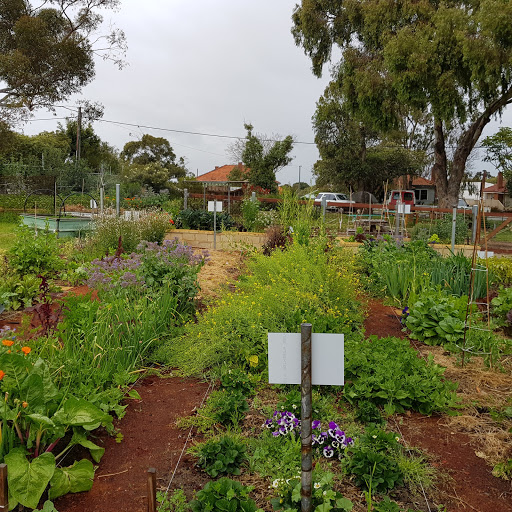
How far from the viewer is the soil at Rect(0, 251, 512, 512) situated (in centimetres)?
226

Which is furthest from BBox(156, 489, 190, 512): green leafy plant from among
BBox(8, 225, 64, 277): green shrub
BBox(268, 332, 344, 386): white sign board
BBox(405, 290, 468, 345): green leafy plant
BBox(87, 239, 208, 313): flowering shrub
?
BBox(8, 225, 64, 277): green shrub

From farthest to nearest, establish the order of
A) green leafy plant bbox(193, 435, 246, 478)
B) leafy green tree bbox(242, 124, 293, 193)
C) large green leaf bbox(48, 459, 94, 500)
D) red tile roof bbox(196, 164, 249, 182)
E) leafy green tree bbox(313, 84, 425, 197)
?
red tile roof bbox(196, 164, 249, 182) < leafy green tree bbox(313, 84, 425, 197) < leafy green tree bbox(242, 124, 293, 193) < green leafy plant bbox(193, 435, 246, 478) < large green leaf bbox(48, 459, 94, 500)

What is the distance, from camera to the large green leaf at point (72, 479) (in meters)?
2.24

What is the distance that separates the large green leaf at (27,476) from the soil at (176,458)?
18cm

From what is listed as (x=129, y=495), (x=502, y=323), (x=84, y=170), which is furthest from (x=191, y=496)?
(x=84, y=170)

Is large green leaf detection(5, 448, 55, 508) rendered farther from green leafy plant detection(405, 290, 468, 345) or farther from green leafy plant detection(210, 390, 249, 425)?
green leafy plant detection(405, 290, 468, 345)

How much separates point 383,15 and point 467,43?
13.4ft

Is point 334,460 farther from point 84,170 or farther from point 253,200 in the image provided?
point 84,170

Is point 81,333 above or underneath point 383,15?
underneath

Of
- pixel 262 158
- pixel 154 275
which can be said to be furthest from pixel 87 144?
pixel 154 275

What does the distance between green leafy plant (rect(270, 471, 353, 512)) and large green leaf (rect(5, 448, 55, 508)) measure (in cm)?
100

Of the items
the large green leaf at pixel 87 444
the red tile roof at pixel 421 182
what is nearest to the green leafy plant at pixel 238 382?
the large green leaf at pixel 87 444

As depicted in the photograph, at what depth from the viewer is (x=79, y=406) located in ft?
8.06

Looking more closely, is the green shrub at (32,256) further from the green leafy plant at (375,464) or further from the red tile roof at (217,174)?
the red tile roof at (217,174)
